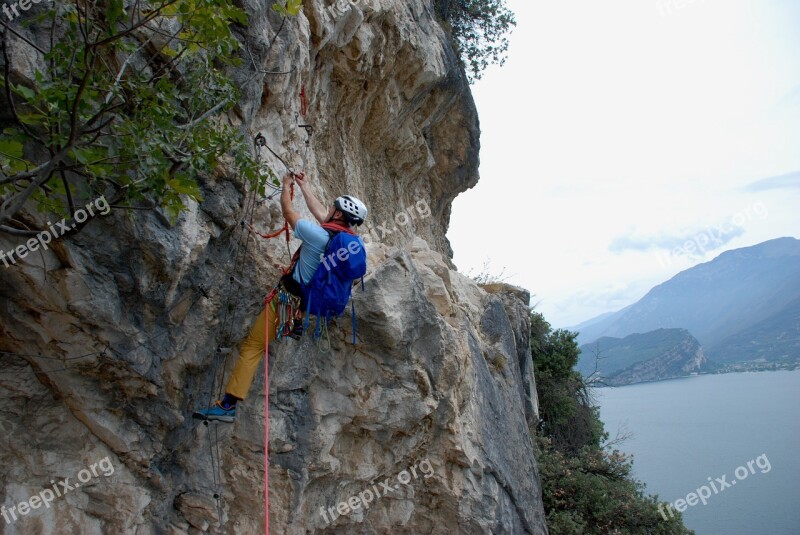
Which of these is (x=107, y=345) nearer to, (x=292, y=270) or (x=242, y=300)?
(x=242, y=300)

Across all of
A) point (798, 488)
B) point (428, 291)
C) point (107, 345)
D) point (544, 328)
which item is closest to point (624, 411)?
point (798, 488)

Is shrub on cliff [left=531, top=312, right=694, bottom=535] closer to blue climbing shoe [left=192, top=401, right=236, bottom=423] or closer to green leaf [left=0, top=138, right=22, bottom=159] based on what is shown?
blue climbing shoe [left=192, top=401, right=236, bottom=423]

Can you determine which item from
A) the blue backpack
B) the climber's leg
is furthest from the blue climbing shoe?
the blue backpack

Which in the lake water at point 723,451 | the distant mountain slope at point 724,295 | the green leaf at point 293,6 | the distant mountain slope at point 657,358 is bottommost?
the lake water at point 723,451

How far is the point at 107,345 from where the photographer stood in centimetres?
451

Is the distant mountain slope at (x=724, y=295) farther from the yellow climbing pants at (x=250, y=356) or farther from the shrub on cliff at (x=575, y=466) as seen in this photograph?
the yellow climbing pants at (x=250, y=356)

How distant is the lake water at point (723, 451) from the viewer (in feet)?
79.2

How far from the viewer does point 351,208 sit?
5.31 metres

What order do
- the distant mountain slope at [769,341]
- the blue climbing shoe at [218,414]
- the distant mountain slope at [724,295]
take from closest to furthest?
1. the blue climbing shoe at [218,414]
2. the distant mountain slope at [769,341]
3. the distant mountain slope at [724,295]

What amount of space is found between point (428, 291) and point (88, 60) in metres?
4.89

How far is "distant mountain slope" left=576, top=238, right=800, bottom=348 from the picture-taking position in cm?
10875

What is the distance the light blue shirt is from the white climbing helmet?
322mm

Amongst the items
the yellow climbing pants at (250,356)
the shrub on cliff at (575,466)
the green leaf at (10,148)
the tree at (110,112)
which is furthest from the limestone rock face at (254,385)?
the shrub on cliff at (575,466)

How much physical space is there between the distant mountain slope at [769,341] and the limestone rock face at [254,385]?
98.4 m
